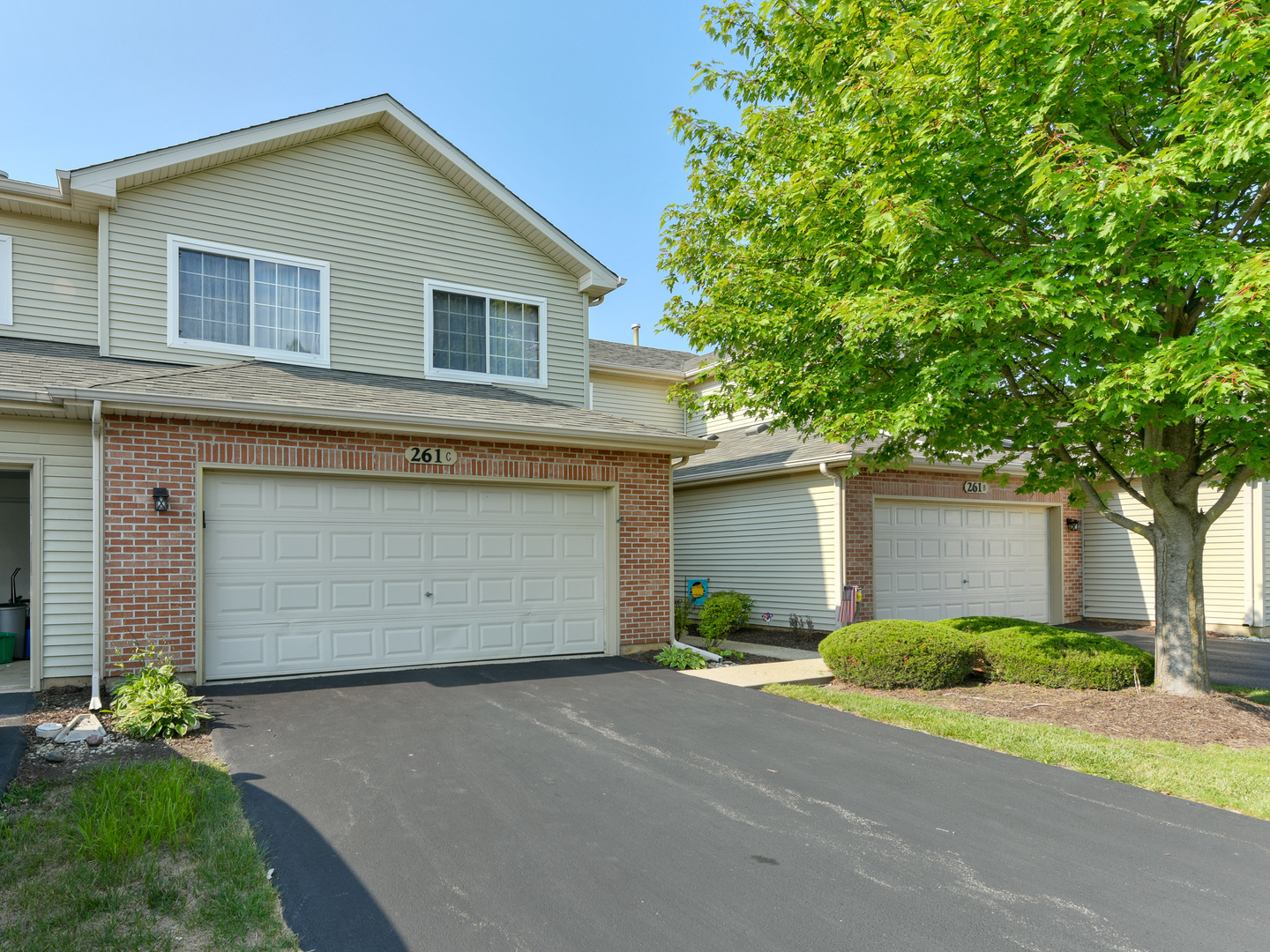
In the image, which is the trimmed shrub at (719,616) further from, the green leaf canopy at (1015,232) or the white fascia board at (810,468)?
the green leaf canopy at (1015,232)

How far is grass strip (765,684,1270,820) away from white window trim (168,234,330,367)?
848 centimetres

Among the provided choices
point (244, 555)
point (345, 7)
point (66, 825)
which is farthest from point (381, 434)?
point (345, 7)

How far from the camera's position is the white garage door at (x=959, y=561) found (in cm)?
1360

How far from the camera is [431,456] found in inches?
377

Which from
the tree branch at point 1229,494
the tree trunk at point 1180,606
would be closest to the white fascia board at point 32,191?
the tree trunk at point 1180,606

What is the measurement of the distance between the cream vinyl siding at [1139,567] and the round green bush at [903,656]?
25.9 ft

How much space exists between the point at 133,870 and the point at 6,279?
9.22 m

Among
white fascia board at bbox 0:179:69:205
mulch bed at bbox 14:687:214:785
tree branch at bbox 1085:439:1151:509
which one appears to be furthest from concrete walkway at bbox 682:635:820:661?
white fascia board at bbox 0:179:69:205

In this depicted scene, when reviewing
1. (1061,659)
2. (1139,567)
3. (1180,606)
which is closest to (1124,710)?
(1061,659)

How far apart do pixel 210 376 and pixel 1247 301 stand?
10.1m

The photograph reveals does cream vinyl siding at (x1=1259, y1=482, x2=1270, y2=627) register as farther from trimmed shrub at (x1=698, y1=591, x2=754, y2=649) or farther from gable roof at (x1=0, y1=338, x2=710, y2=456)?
gable roof at (x1=0, y1=338, x2=710, y2=456)

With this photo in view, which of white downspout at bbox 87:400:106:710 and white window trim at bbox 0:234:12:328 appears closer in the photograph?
white downspout at bbox 87:400:106:710

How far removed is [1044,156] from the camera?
6.04 m

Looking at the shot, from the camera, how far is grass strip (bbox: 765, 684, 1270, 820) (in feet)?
17.6
